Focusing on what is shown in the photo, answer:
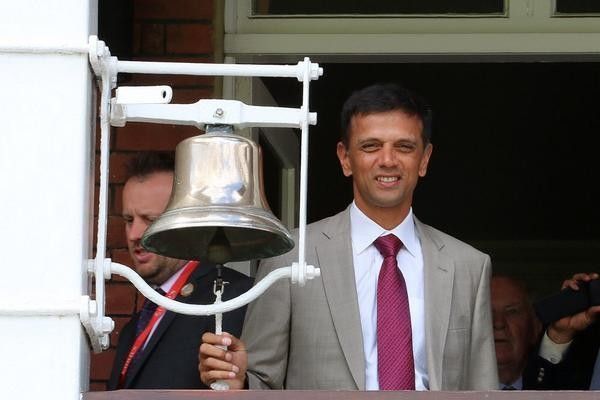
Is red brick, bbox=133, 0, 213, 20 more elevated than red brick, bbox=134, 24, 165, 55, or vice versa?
red brick, bbox=133, 0, 213, 20

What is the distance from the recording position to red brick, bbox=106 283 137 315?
632 centimetres

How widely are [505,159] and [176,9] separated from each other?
313 centimetres

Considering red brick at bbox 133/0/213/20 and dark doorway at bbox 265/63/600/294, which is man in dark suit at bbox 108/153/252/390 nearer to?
red brick at bbox 133/0/213/20

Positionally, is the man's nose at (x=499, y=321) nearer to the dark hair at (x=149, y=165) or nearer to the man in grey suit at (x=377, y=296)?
the man in grey suit at (x=377, y=296)

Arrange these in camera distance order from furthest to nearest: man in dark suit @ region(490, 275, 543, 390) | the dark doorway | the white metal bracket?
1. the dark doorway
2. man in dark suit @ region(490, 275, 543, 390)
3. the white metal bracket

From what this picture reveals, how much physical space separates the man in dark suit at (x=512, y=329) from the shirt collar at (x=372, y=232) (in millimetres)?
1244

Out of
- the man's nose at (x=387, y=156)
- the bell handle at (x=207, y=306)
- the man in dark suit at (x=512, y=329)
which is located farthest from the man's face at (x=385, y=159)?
the man in dark suit at (x=512, y=329)

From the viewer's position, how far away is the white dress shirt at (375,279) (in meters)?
4.97

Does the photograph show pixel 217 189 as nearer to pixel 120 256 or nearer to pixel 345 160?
pixel 345 160

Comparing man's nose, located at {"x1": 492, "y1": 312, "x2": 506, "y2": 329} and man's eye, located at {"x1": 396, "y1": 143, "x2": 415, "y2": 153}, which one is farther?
man's nose, located at {"x1": 492, "y1": 312, "x2": 506, "y2": 329}

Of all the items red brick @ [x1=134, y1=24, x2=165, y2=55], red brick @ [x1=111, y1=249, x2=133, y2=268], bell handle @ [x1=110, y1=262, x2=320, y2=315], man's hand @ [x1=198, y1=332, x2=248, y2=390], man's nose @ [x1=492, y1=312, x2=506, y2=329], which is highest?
red brick @ [x1=134, y1=24, x2=165, y2=55]

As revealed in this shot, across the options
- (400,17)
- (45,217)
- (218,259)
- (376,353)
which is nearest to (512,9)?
(400,17)

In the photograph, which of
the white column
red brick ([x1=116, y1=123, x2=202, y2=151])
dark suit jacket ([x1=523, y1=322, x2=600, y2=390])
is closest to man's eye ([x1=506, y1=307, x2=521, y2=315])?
dark suit jacket ([x1=523, y1=322, x2=600, y2=390])

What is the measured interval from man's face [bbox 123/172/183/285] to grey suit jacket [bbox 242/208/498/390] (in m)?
0.41
